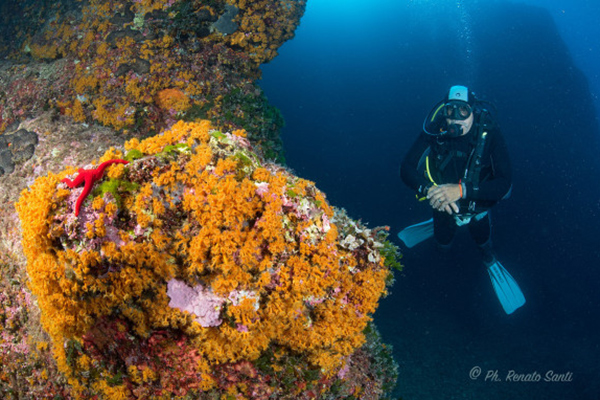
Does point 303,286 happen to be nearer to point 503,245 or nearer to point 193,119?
point 193,119

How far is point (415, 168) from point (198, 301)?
5.62m

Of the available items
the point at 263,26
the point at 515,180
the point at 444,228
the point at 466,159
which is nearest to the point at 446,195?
the point at 466,159

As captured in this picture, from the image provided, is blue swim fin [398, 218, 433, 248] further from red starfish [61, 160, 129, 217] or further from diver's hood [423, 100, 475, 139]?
red starfish [61, 160, 129, 217]

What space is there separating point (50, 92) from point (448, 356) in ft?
35.4

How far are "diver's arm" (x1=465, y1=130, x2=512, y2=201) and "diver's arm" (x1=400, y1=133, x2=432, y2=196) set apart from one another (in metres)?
0.85

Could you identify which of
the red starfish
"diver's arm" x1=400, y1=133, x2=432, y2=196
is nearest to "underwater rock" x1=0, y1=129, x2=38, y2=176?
the red starfish

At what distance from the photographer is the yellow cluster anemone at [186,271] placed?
212 centimetres

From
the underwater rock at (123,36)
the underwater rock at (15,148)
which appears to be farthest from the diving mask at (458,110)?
the underwater rock at (15,148)

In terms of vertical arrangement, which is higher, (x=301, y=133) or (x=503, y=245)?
(x=503, y=245)

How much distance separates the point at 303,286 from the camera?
7.40 feet

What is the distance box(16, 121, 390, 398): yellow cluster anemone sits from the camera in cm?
212

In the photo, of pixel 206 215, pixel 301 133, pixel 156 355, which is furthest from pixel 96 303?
pixel 301 133

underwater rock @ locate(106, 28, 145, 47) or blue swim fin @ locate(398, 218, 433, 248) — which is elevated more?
underwater rock @ locate(106, 28, 145, 47)

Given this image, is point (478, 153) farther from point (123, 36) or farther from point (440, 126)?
point (123, 36)
